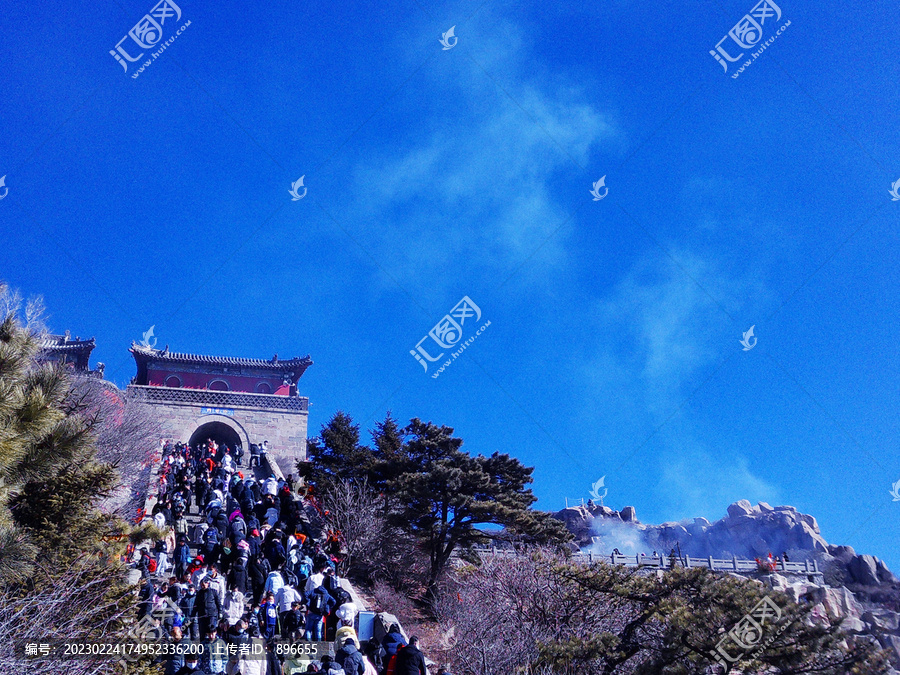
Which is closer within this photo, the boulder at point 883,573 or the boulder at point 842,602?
the boulder at point 842,602

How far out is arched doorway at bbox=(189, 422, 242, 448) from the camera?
33.3 meters

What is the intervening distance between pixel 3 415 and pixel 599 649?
841 centimetres

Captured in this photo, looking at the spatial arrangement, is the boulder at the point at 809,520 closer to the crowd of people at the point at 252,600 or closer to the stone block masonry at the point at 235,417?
the stone block masonry at the point at 235,417

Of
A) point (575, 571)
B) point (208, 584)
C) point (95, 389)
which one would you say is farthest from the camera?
point (95, 389)

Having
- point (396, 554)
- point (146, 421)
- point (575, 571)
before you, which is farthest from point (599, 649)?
point (146, 421)

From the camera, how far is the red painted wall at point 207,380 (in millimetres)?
35625

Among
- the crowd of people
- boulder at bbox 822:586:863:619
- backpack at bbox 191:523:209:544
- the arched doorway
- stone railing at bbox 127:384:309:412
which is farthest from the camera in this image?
the arched doorway

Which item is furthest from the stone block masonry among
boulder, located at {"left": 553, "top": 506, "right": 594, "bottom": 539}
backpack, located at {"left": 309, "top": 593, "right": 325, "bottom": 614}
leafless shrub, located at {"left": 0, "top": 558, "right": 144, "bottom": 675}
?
leafless shrub, located at {"left": 0, "top": 558, "right": 144, "bottom": 675}

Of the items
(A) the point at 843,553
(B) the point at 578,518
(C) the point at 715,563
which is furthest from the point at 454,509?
(B) the point at 578,518

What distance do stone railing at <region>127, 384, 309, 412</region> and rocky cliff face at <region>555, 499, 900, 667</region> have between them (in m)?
19.1

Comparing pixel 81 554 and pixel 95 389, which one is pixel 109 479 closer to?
pixel 81 554

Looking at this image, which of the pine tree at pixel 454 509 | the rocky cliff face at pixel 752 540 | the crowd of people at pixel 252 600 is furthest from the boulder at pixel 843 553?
the crowd of people at pixel 252 600

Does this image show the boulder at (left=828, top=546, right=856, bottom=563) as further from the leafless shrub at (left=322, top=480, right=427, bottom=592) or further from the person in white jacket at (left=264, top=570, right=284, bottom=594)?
the person in white jacket at (left=264, top=570, right=284, bottom=594)

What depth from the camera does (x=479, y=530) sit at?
1750 cm
